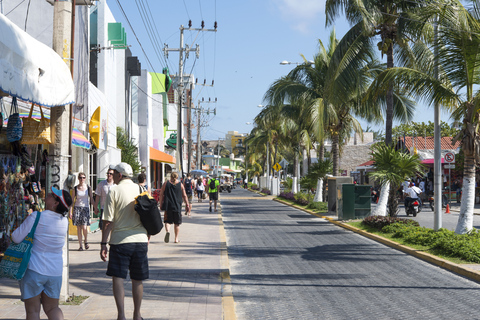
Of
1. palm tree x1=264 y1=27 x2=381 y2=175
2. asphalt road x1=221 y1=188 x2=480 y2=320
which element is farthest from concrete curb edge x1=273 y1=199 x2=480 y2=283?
palm tree x1=264 y1=27 x2=381 y2=175

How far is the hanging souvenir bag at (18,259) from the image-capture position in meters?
5.17

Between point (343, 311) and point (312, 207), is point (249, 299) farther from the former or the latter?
point (312, 207)

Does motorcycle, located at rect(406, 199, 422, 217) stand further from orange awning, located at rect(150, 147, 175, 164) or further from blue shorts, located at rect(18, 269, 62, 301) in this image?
blue shorts, located at rect(18, 269, 62, 301)

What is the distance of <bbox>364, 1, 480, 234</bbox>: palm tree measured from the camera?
41.9ft

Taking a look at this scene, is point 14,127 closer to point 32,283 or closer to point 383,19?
point 32,283

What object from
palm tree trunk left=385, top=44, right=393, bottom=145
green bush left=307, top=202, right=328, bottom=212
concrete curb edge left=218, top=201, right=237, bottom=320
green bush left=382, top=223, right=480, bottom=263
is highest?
palm tree trunk left=385, top=44, right=393, bottom=145

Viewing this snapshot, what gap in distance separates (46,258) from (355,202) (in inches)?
681

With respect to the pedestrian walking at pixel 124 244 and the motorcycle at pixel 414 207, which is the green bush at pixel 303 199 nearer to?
the motorcycle at pixel 414 207

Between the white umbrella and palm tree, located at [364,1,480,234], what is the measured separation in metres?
8.94

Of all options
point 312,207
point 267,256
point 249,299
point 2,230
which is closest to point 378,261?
point 267,256

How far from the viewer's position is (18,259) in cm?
522

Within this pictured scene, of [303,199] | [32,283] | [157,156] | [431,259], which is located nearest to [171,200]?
[431,259]

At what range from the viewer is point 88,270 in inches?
392

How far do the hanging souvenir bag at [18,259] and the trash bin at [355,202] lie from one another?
17.0m
